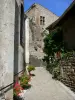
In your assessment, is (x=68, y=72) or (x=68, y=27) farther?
(x=68, y=27)

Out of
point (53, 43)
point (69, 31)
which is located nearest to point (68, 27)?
point (69, 31)

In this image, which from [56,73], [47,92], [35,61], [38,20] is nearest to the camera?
[47,92]

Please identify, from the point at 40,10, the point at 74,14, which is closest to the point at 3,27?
the point at 74,14

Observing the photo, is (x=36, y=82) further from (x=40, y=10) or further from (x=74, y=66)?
(x=40, y=10)

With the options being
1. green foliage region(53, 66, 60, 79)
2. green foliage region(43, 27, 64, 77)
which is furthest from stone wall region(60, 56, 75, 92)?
green foliage region(43, 27, 64, 77)

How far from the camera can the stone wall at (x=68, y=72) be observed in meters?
13.6

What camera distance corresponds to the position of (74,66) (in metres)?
13.6

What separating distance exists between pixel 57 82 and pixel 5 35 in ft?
24.0

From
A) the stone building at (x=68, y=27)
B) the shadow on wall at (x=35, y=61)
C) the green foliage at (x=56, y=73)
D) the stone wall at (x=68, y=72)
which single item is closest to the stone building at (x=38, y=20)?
the shadow on wall at (x=35, y=61)

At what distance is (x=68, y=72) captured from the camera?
14281 millimetres

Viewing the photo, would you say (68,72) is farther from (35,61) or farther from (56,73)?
(35,61)

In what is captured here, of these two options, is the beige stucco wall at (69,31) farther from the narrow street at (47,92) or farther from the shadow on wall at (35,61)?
the shadow on wall at (35,61)

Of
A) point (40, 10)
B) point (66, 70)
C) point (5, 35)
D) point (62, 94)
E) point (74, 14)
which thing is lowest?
point (62, 94)

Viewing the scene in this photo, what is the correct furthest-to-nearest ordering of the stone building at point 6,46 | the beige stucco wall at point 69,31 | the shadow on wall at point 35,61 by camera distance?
the shadow on wall at point 35,61
the beige stucco wall at point 69,31
the stone building at point 6,46
